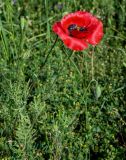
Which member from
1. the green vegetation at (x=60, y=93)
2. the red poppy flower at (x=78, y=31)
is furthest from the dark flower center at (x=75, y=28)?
the green vegetation at (x=60, y=93)

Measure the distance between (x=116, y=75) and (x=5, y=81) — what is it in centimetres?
80

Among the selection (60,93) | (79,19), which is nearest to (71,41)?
(79,19)

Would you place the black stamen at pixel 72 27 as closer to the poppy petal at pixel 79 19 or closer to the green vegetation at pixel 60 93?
the poppy petal at pixel 79 19

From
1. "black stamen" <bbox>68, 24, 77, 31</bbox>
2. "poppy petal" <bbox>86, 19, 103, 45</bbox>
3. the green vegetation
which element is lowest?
A: the green vegetation

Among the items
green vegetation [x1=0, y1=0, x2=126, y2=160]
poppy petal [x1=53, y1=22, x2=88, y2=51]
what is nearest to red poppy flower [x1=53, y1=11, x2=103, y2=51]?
poppy petal [x1=53, y1=22, x2=88, y2=51]

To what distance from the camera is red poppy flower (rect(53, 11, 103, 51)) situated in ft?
→ 7.59

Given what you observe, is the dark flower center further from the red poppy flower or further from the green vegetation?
the green vegetation

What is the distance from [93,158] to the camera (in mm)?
2557

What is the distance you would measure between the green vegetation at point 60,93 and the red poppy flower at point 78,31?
174 mm

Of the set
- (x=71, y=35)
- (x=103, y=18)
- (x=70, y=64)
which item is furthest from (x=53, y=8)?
(x=71, y=35)

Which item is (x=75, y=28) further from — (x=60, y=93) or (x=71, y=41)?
(x=60, y=93)

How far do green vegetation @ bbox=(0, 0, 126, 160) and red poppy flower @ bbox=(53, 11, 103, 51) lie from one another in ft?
0.57

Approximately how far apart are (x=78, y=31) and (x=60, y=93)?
550mm

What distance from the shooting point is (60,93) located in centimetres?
279
